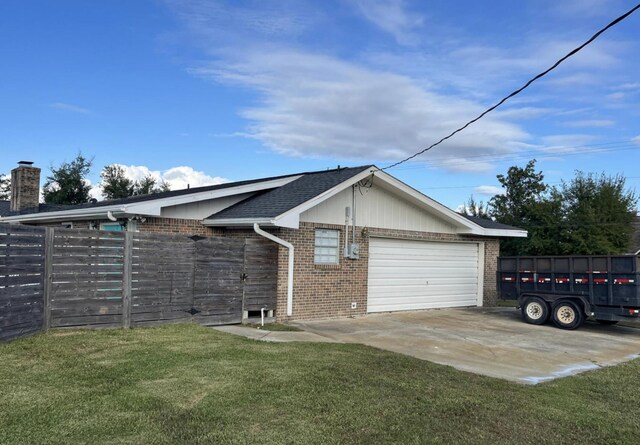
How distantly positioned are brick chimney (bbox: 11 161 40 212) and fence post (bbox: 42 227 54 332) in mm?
14445

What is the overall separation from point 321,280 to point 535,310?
18.4 ft

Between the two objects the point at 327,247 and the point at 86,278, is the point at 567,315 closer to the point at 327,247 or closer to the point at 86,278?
Result: the point at 327,247

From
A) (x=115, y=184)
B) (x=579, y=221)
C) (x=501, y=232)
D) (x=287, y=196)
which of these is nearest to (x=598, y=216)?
(x=579, y=221)

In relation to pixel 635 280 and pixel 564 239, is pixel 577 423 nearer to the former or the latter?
pixel 635 280

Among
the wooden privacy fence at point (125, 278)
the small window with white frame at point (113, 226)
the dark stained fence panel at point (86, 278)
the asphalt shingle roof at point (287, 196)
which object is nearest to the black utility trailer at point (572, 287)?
the asphalt shingle roof at point (287, 196)

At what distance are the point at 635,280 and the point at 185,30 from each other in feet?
39.9

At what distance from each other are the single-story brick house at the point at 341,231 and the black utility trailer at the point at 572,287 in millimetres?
2575

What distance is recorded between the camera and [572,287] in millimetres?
12617

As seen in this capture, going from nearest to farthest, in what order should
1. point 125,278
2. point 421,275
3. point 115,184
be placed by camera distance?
point 125,278 → point 421,275 → point 115,184

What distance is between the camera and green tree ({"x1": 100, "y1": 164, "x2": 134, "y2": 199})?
4447cm

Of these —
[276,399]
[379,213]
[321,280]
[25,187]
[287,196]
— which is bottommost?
[276,399]

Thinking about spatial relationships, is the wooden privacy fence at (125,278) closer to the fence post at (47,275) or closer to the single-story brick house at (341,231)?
the fence post at (47,275)

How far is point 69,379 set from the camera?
623cm

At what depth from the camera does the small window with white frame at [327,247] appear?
13383 millimetres
